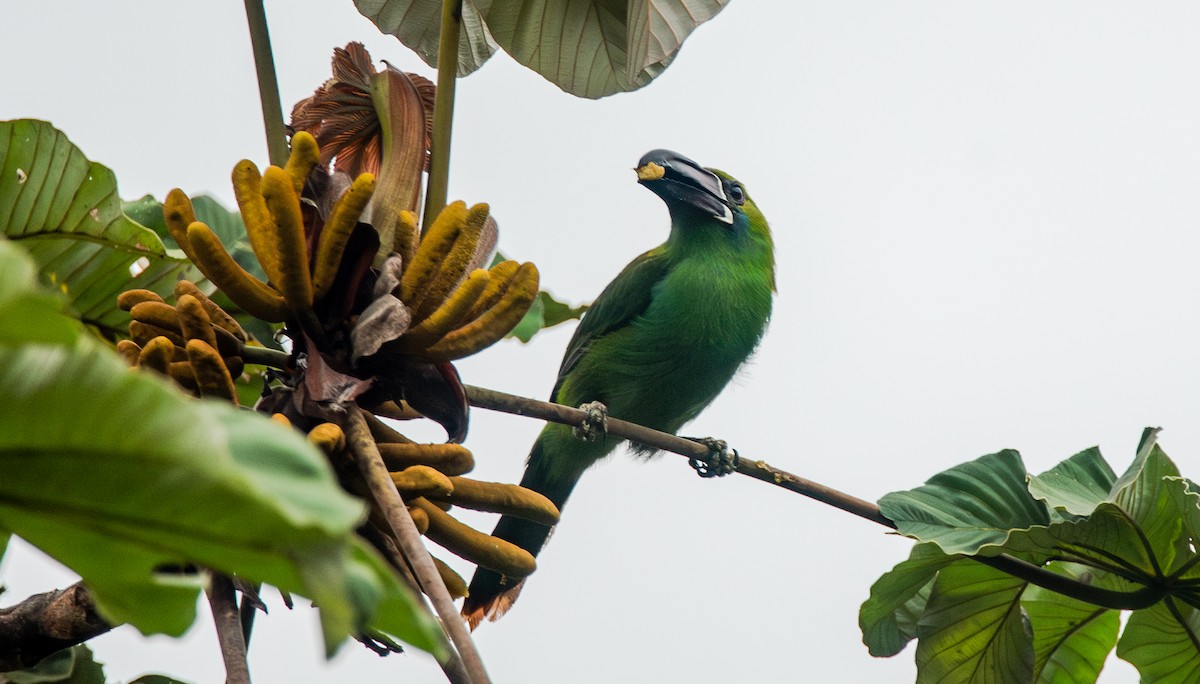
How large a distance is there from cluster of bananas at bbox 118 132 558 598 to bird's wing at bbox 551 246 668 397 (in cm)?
203

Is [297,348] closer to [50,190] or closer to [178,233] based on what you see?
[178,233]

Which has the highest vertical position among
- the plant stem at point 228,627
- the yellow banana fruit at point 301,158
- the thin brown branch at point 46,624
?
the yellow banana fruit at point 301,158

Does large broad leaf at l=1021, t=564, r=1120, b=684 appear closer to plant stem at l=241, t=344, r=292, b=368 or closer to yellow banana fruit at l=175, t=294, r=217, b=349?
plant stem at l=241, t=344, r=292, b=368

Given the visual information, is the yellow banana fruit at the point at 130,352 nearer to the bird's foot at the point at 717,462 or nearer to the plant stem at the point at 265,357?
the plant stem at the point at 265,357

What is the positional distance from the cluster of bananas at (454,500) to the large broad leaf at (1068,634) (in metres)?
1.14

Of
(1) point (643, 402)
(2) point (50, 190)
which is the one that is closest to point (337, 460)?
(2) point (50, 190)

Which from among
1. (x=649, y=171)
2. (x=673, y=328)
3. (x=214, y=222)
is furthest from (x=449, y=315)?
(x=673, y=328)

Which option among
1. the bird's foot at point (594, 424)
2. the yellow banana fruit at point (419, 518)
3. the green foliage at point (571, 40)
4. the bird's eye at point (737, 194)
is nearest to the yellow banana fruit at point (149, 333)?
the yellow banana fruit at point (419, 518)

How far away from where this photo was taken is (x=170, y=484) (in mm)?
691

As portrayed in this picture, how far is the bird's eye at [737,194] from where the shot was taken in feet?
12.2

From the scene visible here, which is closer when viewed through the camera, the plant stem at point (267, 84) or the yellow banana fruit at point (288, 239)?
the yellow banana fruit at point (288, 239)

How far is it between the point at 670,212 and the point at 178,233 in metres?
2.37

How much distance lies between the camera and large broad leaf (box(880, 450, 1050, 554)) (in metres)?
1.93

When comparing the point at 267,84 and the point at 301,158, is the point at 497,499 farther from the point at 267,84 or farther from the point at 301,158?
the point at 267,84
